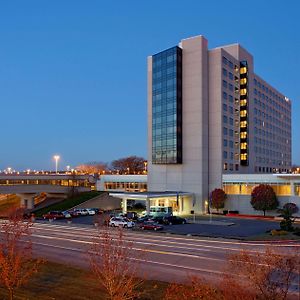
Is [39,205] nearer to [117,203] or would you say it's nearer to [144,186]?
[117,203]

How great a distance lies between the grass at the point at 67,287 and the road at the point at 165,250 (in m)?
2.43

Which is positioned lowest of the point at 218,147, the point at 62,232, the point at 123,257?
the point at 62,232

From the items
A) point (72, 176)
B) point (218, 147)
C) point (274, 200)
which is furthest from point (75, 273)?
point (72, 176)

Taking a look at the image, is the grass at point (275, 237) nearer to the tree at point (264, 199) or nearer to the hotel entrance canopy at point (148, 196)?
the tree at point (264, 199)

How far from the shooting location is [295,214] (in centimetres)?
6794

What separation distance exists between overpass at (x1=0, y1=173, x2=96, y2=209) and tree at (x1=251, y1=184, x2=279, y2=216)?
4015cm

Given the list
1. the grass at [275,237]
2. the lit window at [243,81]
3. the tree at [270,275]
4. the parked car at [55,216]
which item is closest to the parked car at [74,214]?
the parked car at [55,216]

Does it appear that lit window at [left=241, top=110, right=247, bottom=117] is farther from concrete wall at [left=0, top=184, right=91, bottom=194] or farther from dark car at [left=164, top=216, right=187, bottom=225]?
concrete wall at [left=0, top=184, right=91, bottom=194]

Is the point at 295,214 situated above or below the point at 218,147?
below

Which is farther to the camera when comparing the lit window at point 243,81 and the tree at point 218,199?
the lit window at point 243,81

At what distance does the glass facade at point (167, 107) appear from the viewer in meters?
77.7

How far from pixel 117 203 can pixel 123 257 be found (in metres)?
72.0

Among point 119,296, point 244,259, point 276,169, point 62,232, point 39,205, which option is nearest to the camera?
point 244,259

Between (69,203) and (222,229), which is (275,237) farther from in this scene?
(69,203)
